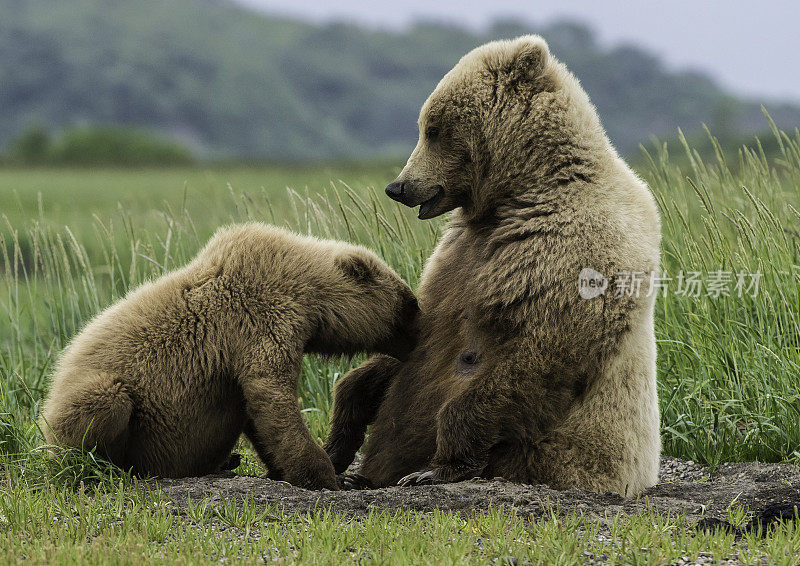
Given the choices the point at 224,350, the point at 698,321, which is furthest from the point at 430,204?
the point at 698,321

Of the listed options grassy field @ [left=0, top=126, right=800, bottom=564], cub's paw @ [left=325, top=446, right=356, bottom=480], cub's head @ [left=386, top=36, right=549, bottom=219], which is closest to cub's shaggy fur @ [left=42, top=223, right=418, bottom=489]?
grassy field @ [left=0, top=126, right=800, bottom=564]

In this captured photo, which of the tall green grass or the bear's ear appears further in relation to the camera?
the tall green grass

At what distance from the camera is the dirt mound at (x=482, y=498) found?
4195 mm

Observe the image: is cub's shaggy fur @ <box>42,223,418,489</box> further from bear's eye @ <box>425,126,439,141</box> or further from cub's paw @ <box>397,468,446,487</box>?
bear's eye @ <box>425,126,439,141</box>

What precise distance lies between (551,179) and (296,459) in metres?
1.74

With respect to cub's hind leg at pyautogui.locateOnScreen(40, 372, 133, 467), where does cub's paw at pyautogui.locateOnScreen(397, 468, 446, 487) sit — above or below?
below

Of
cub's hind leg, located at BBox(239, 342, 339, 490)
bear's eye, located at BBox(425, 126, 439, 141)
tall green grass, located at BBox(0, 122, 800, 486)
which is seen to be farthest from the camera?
tall green grass, located at BBox(0, 122, 800, 486)

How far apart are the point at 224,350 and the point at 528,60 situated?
197cm

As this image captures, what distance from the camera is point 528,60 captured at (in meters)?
4.51

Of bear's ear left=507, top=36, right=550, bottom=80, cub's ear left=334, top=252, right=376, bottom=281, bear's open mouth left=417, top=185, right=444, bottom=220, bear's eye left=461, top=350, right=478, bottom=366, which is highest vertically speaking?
bear's ear left=507, top=36, right=550, bottom=80

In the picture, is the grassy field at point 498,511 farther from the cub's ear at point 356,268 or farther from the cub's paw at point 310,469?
the cub's ear at point 356,268

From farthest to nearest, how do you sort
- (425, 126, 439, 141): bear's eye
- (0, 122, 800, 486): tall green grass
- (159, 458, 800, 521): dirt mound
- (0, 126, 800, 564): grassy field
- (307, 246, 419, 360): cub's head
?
1. (0, 122, 800, 486): tall green grass
2. (307, 246, 419, 360): cub's head
3. (425, 126, 439, 141): bear's eye
4. (159, 458, 800, 521): dirt mound
5. (0, 126, 800, 564): grassy field

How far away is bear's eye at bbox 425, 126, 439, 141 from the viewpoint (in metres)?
4.61

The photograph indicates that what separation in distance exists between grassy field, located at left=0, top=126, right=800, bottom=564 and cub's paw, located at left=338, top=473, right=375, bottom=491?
76 centimetres
